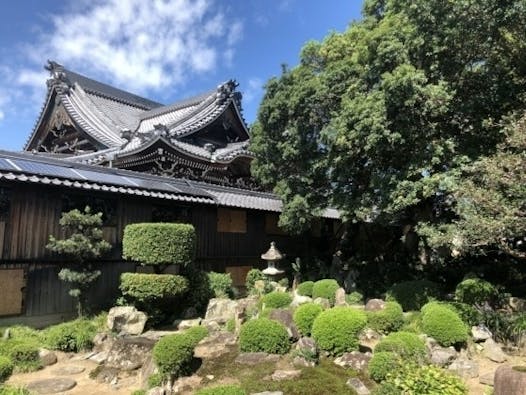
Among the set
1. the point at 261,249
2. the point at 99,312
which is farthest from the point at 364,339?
the point at 261,249

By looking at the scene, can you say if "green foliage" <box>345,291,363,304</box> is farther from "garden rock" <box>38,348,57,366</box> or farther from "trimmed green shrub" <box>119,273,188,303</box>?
"garden rock" <box>38,348,57,366</box>

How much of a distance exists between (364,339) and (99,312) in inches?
299

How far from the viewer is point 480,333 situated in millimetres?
10367

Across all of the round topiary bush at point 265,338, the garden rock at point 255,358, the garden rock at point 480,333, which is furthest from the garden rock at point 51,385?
the garden rock at point 480,333

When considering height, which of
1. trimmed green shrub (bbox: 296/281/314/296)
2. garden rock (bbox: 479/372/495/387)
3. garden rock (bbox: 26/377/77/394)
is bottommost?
garden rock (bbox: 26/377/77/394)

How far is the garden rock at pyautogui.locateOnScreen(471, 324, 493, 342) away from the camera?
10.3 metres

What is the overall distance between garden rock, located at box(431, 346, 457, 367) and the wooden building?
937cm

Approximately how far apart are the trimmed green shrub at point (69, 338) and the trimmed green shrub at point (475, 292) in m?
10.2

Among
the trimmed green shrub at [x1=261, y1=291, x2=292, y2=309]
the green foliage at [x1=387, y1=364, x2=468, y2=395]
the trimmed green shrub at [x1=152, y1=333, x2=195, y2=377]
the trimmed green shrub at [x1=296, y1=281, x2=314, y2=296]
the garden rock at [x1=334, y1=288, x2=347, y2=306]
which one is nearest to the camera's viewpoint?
the green foliage at [x1=387, y1=364, x2=468, y2=395]

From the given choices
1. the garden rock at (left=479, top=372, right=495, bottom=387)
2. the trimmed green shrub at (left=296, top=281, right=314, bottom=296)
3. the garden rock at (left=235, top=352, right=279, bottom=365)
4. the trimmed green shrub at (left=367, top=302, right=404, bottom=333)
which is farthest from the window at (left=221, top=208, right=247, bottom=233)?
the garden rock at (left=479, top=372, right=495, bottom=387)

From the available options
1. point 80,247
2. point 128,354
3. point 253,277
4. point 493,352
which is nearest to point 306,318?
point 128,354

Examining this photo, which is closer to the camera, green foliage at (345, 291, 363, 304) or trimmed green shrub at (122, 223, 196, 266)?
trimmed green shrub at (122, 223, 196, 266)

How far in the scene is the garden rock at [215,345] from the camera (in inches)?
357

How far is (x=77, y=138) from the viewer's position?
78.8ft
